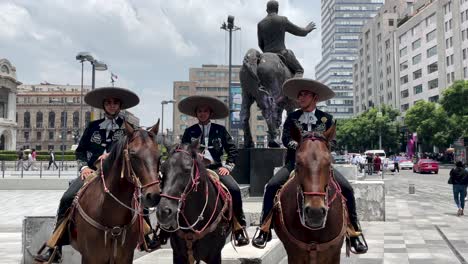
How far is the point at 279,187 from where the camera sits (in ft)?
17.7

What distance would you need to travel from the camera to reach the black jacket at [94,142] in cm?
614

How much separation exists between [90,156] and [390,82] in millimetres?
102144

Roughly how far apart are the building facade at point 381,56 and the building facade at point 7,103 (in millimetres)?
74538

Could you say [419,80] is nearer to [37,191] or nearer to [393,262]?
[37,191]

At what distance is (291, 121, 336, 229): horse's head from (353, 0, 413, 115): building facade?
3636 inches

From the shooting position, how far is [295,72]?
1247cm

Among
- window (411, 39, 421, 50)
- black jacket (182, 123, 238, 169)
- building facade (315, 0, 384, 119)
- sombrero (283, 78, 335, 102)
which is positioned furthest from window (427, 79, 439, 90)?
building facade (315, 0, 384, 119)

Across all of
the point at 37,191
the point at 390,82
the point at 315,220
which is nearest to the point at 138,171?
the point at 315,220

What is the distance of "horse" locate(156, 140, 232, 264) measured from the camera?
4434mm

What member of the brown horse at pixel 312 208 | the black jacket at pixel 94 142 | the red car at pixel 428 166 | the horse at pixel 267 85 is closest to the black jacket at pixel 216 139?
the black jacket at pixel 94 142

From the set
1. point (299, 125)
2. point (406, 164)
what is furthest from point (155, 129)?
point (406, 164)

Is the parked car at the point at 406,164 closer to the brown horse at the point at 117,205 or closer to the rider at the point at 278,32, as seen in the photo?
the rider at the point at 278,32

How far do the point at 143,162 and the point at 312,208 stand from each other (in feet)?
5.83

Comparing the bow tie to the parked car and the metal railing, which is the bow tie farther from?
the parked car
